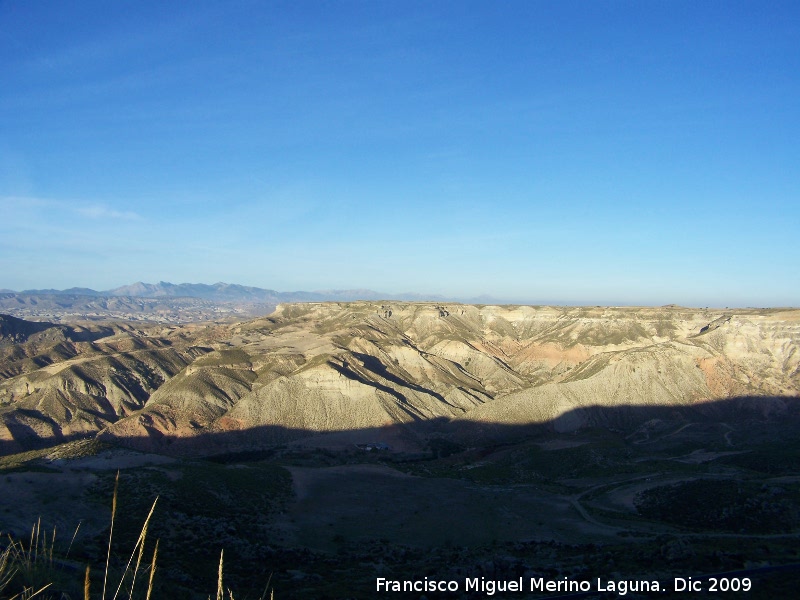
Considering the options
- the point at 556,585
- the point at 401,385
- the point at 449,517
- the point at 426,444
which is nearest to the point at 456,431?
the point at 426,444

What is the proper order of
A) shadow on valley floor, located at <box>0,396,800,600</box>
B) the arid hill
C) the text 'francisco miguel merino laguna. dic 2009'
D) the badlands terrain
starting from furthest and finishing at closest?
the arid hill, the badlands terrain, shadow on valley floor, located at <box>0,396,800,600</box>, the text 'francisco miguel merino laguna. dic 2009'

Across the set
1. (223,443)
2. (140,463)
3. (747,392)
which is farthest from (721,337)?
(140,463)

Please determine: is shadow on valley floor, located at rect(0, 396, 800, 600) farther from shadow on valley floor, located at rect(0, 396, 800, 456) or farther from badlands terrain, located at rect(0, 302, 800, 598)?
shadow on valley floor, located at rect(0, 396, 800, 456)

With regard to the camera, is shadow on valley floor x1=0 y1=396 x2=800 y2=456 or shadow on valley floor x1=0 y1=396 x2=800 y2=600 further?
shadow on valley floor x1=0 y1=396 x2=800 y2=456

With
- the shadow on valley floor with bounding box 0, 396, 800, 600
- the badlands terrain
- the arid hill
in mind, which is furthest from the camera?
the arid hill

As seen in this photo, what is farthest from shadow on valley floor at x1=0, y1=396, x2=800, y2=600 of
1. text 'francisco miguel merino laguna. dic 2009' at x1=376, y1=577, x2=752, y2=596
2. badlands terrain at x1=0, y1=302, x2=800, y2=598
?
text 'francisco miguel merino laguna. dic 2009' at x1=376, y1=577, x2=752, y2=596

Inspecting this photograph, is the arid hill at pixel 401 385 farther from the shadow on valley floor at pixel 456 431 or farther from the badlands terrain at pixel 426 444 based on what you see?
the badlands terrain at pixel 426 444
